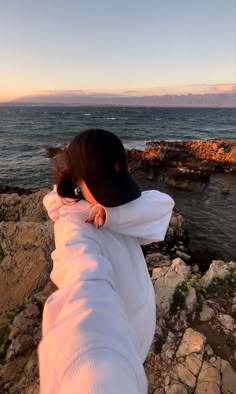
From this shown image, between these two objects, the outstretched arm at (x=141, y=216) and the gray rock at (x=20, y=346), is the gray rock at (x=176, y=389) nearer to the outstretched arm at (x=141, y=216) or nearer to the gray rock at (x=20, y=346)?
the gray rock at (x=20, y=346)

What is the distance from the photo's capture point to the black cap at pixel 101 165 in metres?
1.66

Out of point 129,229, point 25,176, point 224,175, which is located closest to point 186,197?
point 224,175

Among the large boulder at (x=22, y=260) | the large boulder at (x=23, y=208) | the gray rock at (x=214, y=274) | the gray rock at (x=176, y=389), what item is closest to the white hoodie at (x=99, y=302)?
the gray rock at (x=176, y=389)

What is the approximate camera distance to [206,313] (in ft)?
17.4

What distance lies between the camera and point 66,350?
3.07ft

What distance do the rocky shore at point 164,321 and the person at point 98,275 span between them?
2.56 m

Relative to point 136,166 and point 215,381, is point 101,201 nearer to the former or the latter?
point 215,381

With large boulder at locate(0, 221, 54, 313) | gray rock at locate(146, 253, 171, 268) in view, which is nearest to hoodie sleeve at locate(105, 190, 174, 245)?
large boulder at locate(0, 221, 54, 313)

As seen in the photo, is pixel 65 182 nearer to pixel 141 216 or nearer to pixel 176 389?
pixel 141 216

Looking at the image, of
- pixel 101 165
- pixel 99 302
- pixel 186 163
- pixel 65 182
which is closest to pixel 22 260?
pixel 65 182

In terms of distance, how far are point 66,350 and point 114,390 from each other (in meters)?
0.20

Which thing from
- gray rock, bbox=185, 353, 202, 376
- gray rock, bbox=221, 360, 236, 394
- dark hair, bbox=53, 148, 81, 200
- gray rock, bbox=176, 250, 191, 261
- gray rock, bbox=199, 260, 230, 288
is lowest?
gray rock, bbox=176, 250, 191, 261

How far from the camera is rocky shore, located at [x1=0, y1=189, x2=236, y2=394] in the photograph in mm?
4309

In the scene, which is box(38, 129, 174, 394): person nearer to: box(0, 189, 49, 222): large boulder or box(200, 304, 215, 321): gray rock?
box(200, 304, 215, 321): gray rock
